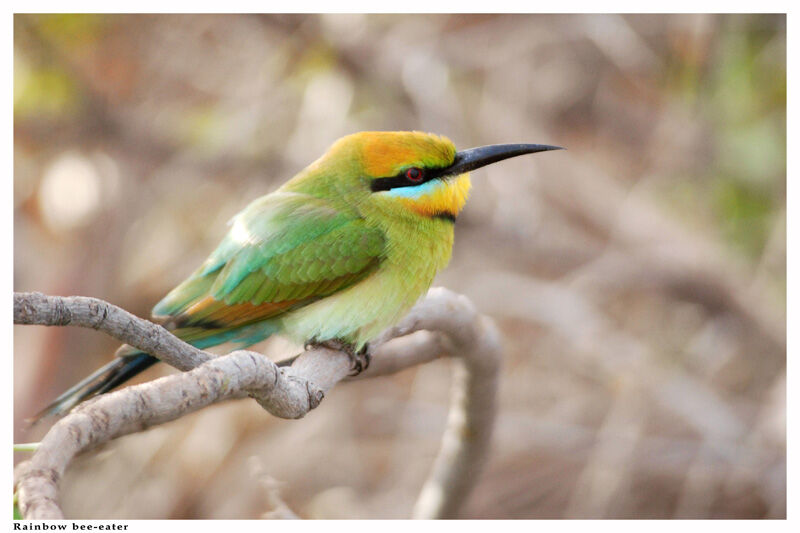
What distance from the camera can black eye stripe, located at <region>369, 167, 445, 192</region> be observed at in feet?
6.14

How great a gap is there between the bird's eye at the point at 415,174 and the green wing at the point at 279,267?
0.15 metres

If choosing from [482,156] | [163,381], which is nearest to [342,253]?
[482,156]

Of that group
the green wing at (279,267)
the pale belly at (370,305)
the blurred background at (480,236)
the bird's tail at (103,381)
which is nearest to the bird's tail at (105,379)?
the bird's tail at (103,381)

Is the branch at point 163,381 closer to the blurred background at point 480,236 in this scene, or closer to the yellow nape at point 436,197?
the yellow nape at point 436,197

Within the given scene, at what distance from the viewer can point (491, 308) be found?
3564 millimetres

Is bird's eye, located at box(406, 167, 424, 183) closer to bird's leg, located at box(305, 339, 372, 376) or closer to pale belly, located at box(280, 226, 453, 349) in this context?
pale belly, located at box(280, 226, 453, 349)

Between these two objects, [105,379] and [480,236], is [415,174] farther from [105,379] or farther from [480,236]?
[480,236]

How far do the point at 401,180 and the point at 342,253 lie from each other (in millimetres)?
219

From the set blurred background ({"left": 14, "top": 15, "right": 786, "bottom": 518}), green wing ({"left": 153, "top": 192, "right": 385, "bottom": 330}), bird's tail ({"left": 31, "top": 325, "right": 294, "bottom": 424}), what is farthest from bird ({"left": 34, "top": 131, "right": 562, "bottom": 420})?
blurred background ({"left": 14, "top": 15, "right": 786, "bottom": 518})
